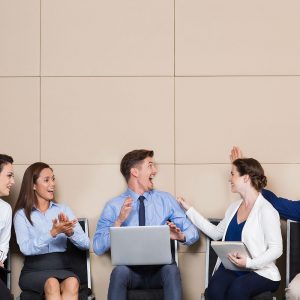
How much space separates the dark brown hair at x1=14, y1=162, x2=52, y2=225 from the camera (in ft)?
19.0

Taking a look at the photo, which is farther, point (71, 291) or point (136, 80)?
point (136, 80)

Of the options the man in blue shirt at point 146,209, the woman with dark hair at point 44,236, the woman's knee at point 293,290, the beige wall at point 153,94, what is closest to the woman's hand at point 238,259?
the woman's knee at point 293,290

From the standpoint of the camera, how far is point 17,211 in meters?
5.77

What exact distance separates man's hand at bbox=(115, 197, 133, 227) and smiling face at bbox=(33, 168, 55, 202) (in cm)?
59

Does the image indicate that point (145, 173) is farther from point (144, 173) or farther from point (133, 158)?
point (133, 158)

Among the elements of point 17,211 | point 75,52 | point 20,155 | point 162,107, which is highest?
point 75,52

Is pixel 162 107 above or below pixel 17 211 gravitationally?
above

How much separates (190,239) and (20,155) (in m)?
1.58

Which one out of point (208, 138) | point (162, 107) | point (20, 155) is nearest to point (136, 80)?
point (162, 107)

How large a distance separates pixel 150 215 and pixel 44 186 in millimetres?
878

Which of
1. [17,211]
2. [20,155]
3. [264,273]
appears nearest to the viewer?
[264,273]

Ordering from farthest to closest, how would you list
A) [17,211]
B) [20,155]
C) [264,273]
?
[20,155], [17,211], [264,273]

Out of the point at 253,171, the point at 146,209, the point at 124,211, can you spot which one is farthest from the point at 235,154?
the point at 124,211

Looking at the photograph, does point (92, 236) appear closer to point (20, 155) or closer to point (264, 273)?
point (20, 155)
